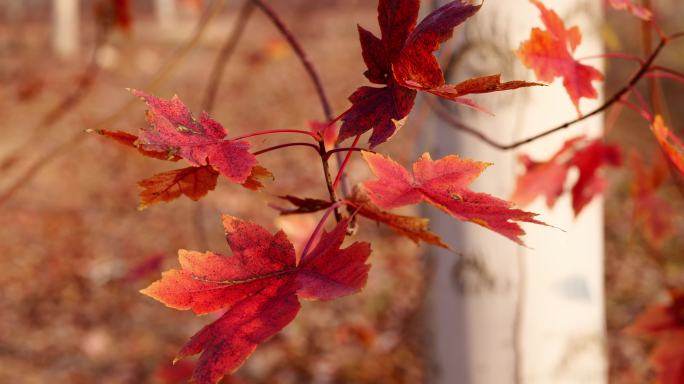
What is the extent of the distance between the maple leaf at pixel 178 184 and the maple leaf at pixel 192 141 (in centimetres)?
2

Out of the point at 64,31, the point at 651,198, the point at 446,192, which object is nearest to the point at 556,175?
the point at 446,192

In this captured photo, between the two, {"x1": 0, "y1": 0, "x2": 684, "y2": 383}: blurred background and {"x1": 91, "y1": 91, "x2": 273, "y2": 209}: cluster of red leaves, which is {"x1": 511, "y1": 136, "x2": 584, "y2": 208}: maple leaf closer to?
{"x1": 0, "y1": 0, "x2": 684, "y2": 383}: blurred background

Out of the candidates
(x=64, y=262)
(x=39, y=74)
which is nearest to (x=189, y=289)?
(x=64, y=262)

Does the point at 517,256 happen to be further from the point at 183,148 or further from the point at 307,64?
the point at 183,148

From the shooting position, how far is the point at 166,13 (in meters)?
9.51

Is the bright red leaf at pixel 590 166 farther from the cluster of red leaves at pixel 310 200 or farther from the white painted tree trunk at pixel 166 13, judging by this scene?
the white painted tree trunk at pixel 166 13

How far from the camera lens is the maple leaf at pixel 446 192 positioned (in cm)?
38

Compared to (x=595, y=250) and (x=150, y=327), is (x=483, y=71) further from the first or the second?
(x=150, y=327)

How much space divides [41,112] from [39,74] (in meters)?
1.29

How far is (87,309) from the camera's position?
2.90 meters

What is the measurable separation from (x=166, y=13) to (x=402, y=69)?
985 centimetres

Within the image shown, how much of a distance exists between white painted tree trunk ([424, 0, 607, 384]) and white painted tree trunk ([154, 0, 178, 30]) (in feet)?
28.9

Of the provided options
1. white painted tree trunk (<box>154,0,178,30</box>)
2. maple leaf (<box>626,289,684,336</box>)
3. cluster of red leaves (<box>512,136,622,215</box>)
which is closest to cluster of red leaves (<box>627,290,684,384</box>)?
maple leaf (<box>626,289,684,336</box>)

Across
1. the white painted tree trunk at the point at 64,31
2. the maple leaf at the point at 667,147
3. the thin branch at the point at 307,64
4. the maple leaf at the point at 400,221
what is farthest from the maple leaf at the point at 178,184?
the white painted tree trunk at the point at 64,31
